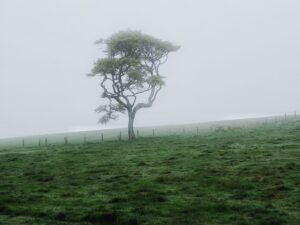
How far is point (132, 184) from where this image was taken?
79.0 ft

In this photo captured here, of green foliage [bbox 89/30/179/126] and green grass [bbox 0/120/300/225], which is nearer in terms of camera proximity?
green grass [bbox 0/120/300/225]

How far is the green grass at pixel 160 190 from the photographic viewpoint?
1659cm

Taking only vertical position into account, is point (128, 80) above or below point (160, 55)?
below

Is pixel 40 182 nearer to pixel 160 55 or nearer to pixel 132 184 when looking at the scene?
pixel 132 184

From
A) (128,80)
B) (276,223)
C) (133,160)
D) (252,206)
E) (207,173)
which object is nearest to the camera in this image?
(276,223)

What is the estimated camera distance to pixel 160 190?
21.9 metres

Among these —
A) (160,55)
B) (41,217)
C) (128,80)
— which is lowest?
(41,217)

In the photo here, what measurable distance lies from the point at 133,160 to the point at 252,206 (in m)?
19.4

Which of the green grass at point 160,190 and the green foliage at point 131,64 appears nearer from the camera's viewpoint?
the green grass at point 160,190

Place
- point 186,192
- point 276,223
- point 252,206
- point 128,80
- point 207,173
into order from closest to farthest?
point 276,223 → point 252,206 → point 186,192 → point 207,173 → point 128,80

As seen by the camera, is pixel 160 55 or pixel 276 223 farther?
pixel 160 55

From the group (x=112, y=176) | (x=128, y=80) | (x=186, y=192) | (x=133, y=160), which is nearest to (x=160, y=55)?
(x=128, y=80)

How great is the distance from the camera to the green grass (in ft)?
54.4

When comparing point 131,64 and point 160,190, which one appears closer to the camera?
point 160,190
